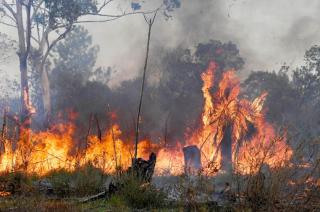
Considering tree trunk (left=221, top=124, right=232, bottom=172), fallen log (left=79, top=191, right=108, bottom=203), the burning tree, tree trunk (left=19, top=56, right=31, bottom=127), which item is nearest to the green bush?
fallen log (left=79, top=191, right=108, bottom=203)

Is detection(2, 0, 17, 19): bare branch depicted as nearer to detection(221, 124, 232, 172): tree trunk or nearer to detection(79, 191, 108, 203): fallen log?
detection(221, 124, 232, 172): tree trunk

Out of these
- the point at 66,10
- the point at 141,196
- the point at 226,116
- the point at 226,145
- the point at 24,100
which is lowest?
the point at 141,196

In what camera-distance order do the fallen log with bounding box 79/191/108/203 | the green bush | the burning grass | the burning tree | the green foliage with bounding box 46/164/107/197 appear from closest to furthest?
1. the burning grass
2. the green bush
3. the fallen log with bounding box 79/191/108/203
4. the green foliage with bounding box 46/164/107/197
5. the burning tree

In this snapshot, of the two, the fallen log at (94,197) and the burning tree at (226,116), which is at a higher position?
the burning tree at (226,116)

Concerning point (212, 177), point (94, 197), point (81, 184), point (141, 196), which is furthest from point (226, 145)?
point (212, 177)

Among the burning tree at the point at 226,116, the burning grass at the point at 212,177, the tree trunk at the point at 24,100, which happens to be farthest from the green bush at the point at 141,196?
the tree trunk at the point at 24,100

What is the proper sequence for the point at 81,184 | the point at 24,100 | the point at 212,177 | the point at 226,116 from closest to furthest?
the point at 212,177
the point at 81,184
the point at 226,116
the point at 24,100

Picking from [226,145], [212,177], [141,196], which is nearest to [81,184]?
Answer: [141,196]

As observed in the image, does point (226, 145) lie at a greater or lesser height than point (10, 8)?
lesser

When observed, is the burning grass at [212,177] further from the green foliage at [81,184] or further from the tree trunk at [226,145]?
the tree trunk at [226,145]

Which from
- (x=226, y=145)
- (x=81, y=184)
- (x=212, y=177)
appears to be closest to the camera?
(x=212, y=177)

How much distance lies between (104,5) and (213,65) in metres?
11.9

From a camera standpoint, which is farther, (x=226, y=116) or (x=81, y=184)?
(x=226, y=116)

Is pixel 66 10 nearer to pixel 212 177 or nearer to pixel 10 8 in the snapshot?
pixel 10 8
